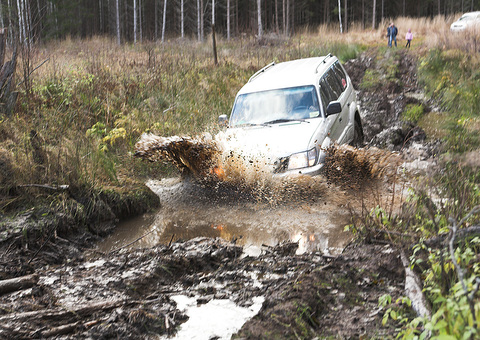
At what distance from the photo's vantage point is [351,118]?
29.4 feet

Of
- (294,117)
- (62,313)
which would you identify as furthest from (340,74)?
(62,313)

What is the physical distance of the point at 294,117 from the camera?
749 centimetres

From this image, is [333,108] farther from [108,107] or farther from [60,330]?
[108,107]

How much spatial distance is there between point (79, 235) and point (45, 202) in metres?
0.63

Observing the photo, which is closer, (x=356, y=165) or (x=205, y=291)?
(x=205, y=291)

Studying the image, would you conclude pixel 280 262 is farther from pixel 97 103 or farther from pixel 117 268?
pixel 97 103

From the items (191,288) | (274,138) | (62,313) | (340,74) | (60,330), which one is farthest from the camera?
(340,74)

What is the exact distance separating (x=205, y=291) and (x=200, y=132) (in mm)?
5737

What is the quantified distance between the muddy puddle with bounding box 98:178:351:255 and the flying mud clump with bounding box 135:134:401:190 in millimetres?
251

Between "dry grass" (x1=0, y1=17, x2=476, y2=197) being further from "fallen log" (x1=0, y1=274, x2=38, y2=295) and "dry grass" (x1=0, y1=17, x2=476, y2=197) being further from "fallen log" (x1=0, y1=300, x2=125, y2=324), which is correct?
"fallen log" (x1=0, y1=300, x2=125, y2=324)

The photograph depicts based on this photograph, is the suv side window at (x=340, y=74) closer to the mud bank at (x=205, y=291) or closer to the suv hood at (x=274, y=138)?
the suv hood at (x=274, y=138)

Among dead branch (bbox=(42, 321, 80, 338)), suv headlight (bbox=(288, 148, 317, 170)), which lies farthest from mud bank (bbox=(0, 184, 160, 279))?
suv headlight (bbox=(288, 148, 317, 170))

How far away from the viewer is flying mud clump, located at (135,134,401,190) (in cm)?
671

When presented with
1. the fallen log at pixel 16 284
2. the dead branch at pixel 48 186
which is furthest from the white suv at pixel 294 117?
the fallen log at pixel 16 284
